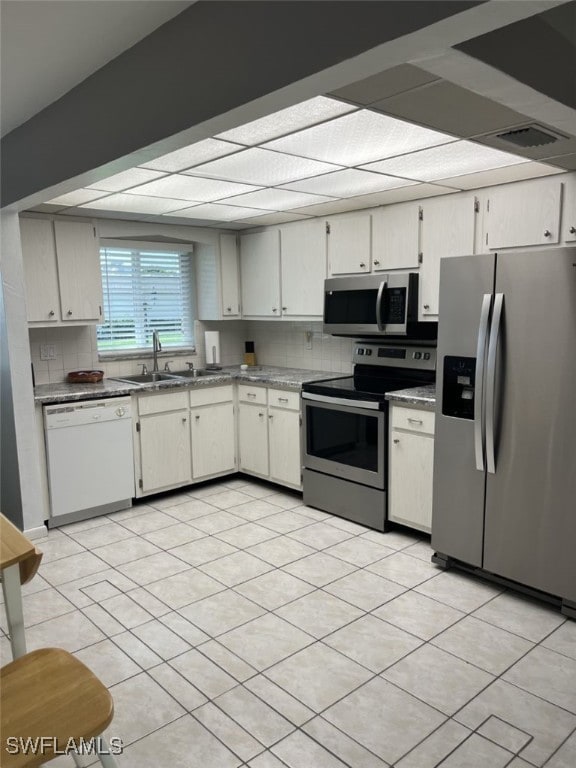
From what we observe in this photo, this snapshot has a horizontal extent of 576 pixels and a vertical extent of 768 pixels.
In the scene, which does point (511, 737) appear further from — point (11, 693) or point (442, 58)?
point (442, 58)

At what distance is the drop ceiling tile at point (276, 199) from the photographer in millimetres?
3553

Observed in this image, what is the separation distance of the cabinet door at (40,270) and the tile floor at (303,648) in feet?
5.17

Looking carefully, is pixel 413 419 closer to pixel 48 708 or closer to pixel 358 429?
pixel 358 429

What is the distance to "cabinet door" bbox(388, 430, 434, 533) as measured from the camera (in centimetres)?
350

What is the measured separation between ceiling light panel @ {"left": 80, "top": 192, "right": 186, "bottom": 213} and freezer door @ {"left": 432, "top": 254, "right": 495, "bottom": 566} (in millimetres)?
1900

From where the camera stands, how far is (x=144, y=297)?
5.07m

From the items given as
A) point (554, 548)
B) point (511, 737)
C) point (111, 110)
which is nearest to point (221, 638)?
point (511, 737)

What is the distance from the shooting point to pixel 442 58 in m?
1.49

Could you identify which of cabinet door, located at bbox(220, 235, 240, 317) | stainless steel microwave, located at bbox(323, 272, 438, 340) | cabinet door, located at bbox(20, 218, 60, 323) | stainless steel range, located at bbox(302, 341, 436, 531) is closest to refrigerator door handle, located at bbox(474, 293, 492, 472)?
stainless steel range, located at bbox(302, 341, 436, 531)

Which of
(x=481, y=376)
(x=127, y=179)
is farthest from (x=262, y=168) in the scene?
(x=481, y=376)

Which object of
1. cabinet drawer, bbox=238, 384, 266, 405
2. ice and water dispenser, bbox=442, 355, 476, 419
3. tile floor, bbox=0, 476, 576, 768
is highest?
ice and water dispenser, bbox=442, 355, 476, 419

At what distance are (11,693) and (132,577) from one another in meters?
1.85

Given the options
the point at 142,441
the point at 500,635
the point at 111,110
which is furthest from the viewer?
the point at 142,441

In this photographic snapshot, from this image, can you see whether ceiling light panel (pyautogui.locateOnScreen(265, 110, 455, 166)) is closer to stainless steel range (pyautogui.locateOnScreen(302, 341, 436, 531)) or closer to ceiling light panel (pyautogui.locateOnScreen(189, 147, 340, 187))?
ceiling light panel (pyautogui.locateOnScreen(189, 147, 340, 187))
